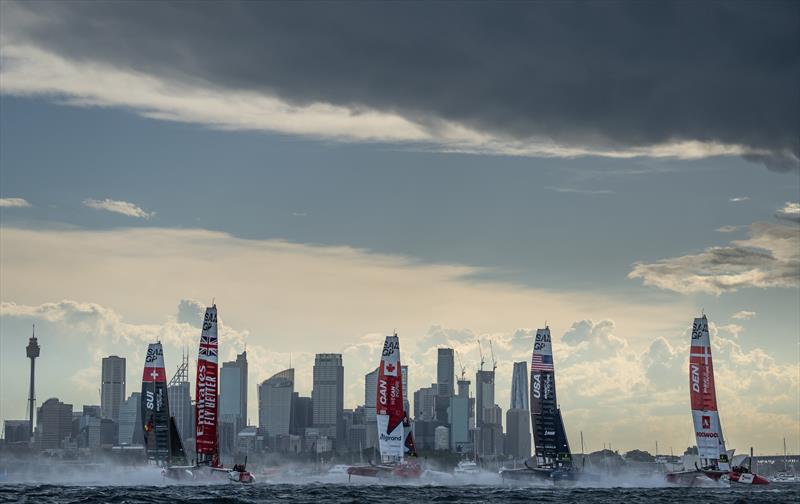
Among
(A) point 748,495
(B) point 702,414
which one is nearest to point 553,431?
(B) point 702,414

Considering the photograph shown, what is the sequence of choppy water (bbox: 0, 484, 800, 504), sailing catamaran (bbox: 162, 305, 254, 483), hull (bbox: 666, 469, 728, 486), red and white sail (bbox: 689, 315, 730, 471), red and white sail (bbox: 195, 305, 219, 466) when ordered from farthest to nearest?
1. red and white sail (bbox: 689, 315, 730, 471)
2. hull (bbox: 666, 469, 728, 486)
3. red and white sail (bbox: 195, 305, 219, 466)
4. sailing catamaran (bbox: 162, 305, 254, 483)
5. choppy water (bbox: 0, 484, 800, 504)

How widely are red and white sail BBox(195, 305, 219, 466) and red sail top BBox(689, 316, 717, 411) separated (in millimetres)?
66630

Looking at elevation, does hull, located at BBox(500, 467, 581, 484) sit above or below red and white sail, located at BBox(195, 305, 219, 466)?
below

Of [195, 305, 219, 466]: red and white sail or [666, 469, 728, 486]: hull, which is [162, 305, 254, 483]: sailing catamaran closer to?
[195, 305, 219, 466]: red and white sail

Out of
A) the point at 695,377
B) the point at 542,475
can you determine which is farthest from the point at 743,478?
the point at 542,475

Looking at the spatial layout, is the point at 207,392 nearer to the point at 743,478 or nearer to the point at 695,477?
the point at 695,477

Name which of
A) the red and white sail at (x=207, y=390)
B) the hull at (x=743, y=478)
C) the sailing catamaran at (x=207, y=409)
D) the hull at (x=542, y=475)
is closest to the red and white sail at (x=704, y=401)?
the hull at (x=743, y=478)

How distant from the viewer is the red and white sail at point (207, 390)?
18012cm

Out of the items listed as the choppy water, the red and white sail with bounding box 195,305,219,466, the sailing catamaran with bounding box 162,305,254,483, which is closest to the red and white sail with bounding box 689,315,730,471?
the choppy water

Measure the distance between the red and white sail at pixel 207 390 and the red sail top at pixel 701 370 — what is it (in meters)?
66.6

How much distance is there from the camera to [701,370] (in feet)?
628

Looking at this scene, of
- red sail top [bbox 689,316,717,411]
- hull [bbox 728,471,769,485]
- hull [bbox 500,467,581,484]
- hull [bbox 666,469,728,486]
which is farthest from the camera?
hull [bbox 500,467,581,484]

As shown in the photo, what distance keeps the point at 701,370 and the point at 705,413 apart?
6.09 metres

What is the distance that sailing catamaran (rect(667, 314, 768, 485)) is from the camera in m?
191
